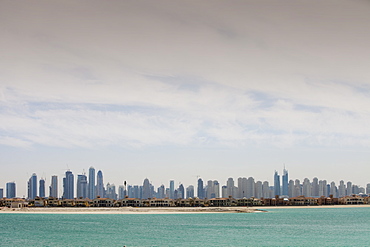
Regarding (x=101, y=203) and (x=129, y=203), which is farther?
(x=101, y=203)

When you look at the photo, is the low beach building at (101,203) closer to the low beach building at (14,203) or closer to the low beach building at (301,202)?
the low beach building at (14,203)

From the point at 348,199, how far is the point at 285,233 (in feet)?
368

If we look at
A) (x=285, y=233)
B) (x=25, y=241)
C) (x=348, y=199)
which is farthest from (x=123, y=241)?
(x=348, y=199)

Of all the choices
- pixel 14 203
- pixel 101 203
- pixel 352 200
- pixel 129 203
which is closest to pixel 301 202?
pixel 352 200

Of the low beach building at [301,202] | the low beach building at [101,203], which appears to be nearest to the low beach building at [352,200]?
the low beach building at [301,202]

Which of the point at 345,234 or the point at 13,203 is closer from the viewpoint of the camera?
the point at 345,234

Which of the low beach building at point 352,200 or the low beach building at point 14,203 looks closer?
the low beach building at point 14,203

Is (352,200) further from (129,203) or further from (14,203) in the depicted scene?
(14,203)

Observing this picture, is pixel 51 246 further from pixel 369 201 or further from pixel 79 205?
pixel 369 201

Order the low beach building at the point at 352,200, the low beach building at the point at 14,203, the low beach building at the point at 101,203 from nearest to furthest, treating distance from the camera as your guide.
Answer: the low beach building at the point at 101,203 < the low beach building at the point at 14,203 < the low beach building at the point at 352,200

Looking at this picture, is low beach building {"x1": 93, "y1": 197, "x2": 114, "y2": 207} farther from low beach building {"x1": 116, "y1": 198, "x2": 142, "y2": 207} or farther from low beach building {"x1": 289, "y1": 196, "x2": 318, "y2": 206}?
low beach building {"x1": 289, "y1": 196, "x2": 318, "y2": 206}

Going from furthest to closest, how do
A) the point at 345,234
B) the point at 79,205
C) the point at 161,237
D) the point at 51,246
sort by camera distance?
1. the point at 79,205
2. the point at 345,234
3. the point at 161,237
4. the point at 51,246

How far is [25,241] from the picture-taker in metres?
36.6

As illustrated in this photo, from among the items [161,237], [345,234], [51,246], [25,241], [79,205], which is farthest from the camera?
[79,205]
